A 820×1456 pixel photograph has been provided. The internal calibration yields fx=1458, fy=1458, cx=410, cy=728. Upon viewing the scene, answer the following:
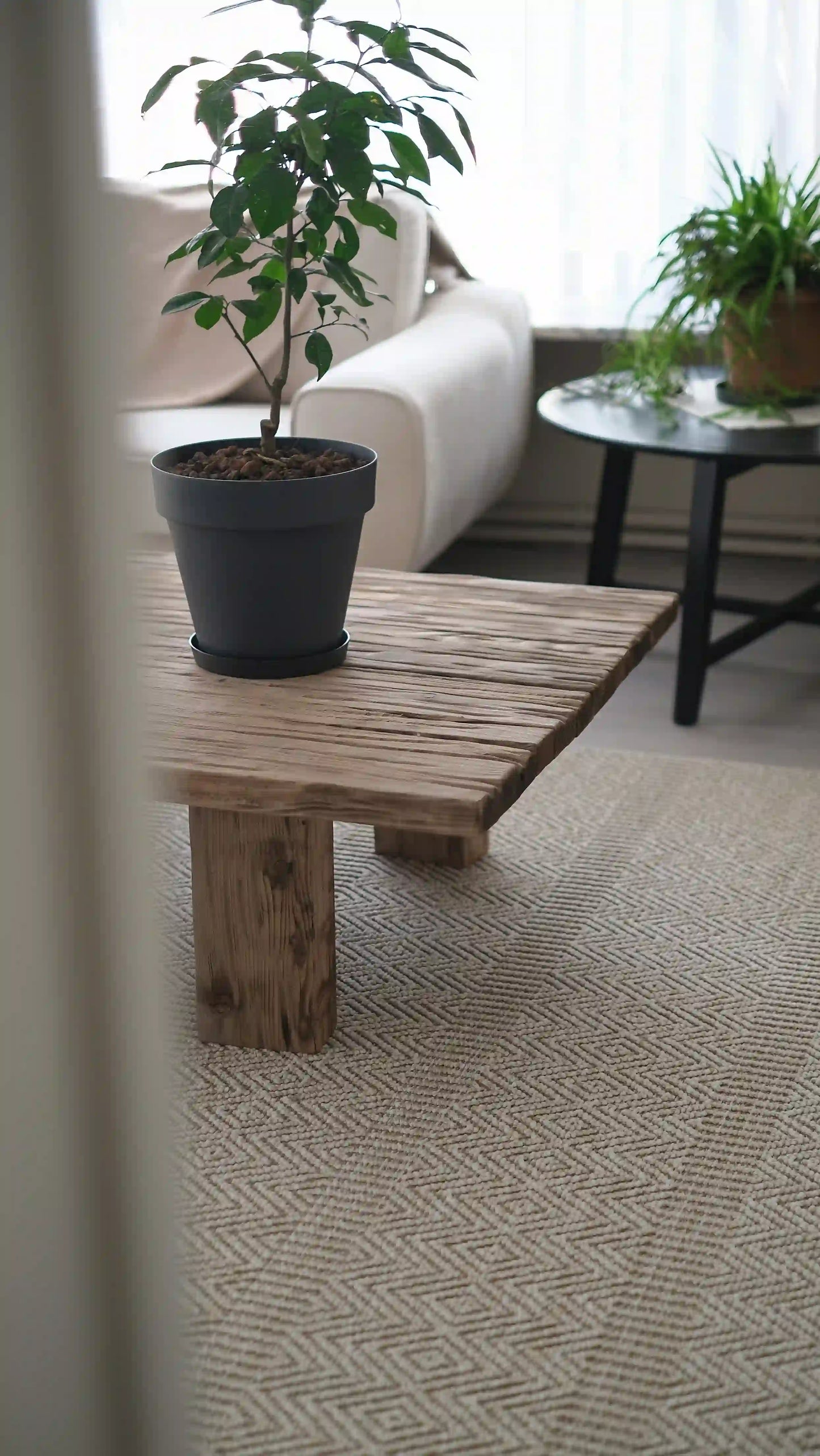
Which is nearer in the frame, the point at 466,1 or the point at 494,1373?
the point at 494,1373

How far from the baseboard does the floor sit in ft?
0.11

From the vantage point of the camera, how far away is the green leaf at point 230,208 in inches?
48.1

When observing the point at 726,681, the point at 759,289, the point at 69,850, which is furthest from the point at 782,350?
the point at 69,850

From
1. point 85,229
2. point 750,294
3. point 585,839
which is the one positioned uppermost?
point 85,229

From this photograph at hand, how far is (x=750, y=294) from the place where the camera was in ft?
7.55

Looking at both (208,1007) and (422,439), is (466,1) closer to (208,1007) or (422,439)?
(422,439)

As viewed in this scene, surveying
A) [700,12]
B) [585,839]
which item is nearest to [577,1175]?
[585,839]

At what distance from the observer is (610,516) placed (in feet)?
8.17

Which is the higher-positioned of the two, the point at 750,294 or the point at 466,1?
the point at 466,1

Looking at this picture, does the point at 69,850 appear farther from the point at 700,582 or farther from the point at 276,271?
the point at 700,582

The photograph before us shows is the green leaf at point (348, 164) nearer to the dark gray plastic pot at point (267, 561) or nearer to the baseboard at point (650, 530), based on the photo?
the dark gray plastic pot at point (267, 561)

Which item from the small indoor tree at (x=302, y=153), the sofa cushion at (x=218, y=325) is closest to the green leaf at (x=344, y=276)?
the small indoor tree at (x=302, y=153)

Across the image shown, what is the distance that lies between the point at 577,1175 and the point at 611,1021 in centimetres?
→ 25

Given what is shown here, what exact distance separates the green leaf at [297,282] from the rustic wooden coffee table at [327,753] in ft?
1.14
